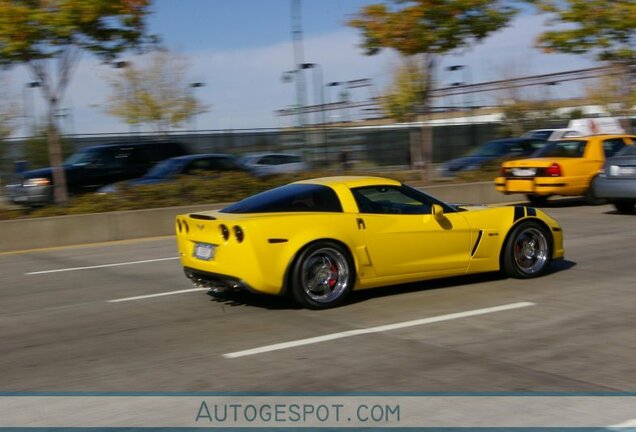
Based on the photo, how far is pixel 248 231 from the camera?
742 cm

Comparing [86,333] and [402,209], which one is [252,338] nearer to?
[86,333]

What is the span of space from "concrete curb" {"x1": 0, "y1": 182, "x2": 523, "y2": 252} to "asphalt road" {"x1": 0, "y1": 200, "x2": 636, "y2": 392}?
14.5 feet

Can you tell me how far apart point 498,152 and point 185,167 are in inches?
378

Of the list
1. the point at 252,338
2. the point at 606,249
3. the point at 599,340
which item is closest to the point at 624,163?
the point at 606,249

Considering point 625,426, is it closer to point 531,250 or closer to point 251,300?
point 251,300

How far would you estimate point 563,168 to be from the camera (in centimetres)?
1741

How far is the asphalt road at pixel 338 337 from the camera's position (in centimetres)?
555

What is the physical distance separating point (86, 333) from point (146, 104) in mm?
43431

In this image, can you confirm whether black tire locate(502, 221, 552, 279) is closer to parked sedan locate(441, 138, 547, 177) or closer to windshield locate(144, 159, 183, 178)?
windshield locate(144, 159, 183, 178)

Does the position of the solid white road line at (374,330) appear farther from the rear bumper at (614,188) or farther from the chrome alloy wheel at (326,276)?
the rear bumper at (614,188)

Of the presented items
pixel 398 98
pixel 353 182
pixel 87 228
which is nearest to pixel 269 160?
pixel 87 228

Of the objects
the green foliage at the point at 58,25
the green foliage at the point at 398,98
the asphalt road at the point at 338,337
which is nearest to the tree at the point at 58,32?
the green foliage at the point at 58,25

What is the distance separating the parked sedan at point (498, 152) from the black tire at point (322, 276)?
15.7m

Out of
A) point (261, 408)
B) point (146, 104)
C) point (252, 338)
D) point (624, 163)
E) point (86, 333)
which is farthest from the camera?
point (146, 104)
